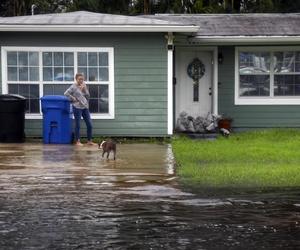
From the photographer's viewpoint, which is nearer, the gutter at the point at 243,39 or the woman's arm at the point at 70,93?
the woman's arm at the point at 70,93

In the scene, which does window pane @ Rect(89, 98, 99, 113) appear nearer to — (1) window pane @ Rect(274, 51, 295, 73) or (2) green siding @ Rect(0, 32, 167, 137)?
(2) green siding @ Rect(0, 32, 167, 137)

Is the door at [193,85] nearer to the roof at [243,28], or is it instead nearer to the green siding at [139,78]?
the roof at [243,28]

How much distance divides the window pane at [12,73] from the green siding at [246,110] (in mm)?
6131

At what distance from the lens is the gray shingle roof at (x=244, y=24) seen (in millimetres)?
19328

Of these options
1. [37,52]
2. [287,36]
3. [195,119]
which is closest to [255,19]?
[287,36]

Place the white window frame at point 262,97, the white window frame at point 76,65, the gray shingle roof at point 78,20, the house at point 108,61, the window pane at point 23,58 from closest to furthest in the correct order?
1. the gray shingle roof at point 78,20
2. the house at point 108,61
3. the white window frame at point 76,65
4. the window pane at point 23,58
5. the white window frame at point 262,97

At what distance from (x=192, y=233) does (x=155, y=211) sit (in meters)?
1.22

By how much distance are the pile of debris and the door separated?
95 centimetres

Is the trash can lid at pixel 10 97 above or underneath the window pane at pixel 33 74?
underneath

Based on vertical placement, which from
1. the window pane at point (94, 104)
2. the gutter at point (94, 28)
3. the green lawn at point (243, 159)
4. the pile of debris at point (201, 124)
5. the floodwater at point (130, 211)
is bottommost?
the floodwater at point (130, 211)

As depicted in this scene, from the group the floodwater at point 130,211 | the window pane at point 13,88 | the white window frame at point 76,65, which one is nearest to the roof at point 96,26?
the white window frame at point 76,65

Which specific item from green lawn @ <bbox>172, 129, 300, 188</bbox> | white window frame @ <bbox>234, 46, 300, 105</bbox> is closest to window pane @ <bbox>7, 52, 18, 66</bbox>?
green lawn @ <bbox>172, 129, 300, 188</bbox>

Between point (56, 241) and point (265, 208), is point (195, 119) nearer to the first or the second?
point (265, 208)

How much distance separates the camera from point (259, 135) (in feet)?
61.0
